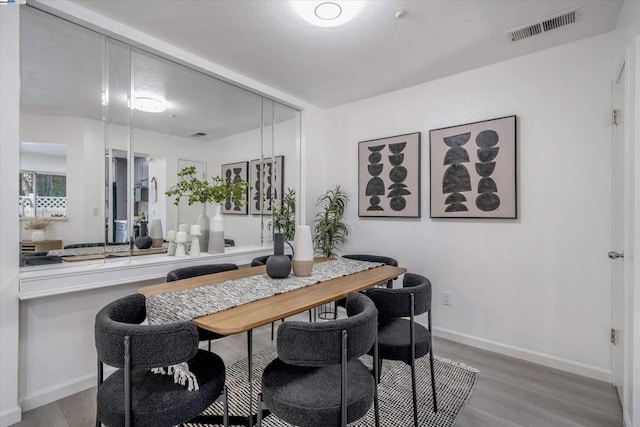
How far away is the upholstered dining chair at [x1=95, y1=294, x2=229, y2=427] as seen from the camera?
3.78 ft

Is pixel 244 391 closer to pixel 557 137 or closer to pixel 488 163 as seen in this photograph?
pixel 488 163

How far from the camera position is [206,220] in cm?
303

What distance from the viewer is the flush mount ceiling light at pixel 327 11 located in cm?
202

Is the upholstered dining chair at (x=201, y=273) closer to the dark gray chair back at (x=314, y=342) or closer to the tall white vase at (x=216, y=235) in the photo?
the tall white vase at (x=216, y=235)

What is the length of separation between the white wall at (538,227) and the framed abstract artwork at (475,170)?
0.09 meters

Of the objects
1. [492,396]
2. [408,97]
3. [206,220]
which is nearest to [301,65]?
[408,97]

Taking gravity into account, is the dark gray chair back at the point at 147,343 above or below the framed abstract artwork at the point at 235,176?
below

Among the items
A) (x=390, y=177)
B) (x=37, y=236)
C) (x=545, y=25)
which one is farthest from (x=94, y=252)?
(x=545, y=25)

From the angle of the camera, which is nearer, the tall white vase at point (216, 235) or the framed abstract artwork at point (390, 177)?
the tall white vase at point (216, 235)

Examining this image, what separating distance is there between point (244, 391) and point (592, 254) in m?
2.79

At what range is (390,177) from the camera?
3484 mm

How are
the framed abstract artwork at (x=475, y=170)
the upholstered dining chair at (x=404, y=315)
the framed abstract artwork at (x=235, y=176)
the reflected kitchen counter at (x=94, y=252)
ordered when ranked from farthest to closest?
the framed abstract artwork at (x=235, y=176) → the framed abstract artwork at (x=475, y=170) → the reflected kitchen counter at (x=94, y=252) → the upholstered dining chair at (x=404, y=315)

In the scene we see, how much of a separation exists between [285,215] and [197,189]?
117cm

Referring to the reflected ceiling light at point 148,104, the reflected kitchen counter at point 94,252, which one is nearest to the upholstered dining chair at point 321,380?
the reflected kitchen counter at point 94,252
